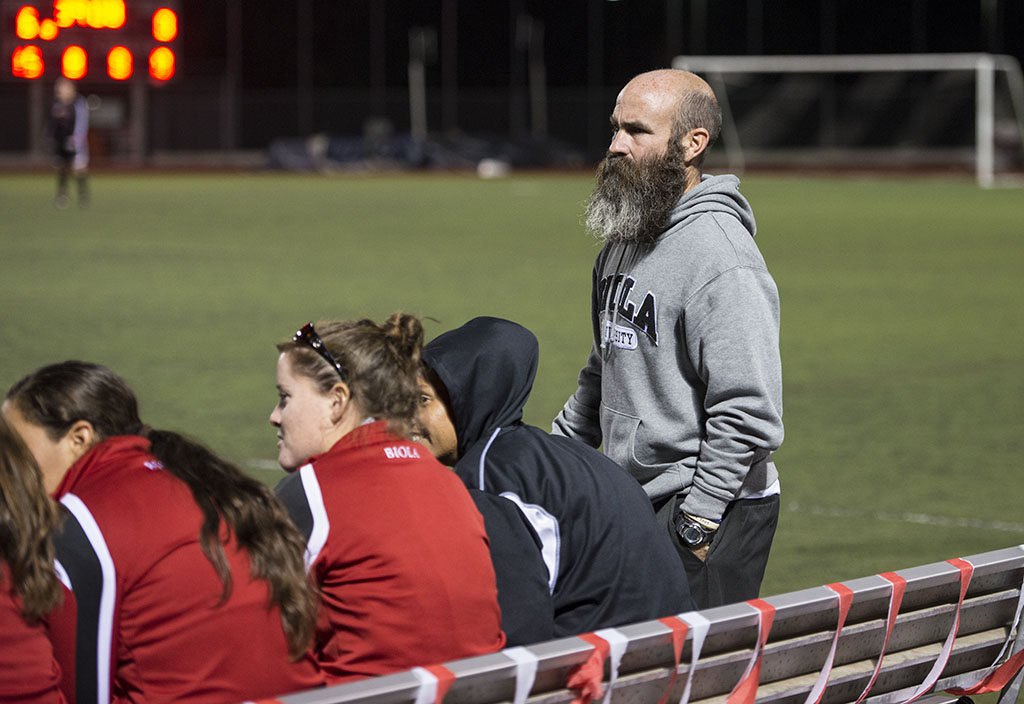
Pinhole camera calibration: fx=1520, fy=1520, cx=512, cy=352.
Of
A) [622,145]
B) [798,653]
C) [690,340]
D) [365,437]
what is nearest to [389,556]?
[365,437]

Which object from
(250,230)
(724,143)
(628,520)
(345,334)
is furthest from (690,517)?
(724,143)

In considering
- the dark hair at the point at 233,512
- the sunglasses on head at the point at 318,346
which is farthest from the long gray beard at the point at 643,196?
the dark hair at the point at 233,512

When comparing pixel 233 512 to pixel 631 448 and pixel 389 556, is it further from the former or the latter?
pixel 631 448

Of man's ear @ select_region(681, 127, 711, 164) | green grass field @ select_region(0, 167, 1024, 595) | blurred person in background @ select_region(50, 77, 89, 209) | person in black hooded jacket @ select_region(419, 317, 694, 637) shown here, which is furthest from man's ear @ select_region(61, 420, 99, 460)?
blurred person in background @ select_region(50, 77, 89, 209)

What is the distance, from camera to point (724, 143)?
44.1 m

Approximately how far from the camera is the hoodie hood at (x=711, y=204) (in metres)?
3.86

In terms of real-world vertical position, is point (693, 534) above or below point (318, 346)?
below

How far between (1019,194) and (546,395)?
25135mm

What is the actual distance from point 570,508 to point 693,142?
3.86 ft

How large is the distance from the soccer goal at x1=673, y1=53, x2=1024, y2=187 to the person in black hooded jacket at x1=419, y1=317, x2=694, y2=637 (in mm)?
37814

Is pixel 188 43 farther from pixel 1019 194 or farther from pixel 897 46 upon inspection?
pixel 1019 194

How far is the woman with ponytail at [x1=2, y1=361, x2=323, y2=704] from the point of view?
262 cm

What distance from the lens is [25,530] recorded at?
2473 mm

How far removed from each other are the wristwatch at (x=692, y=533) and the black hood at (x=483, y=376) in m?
0.52
